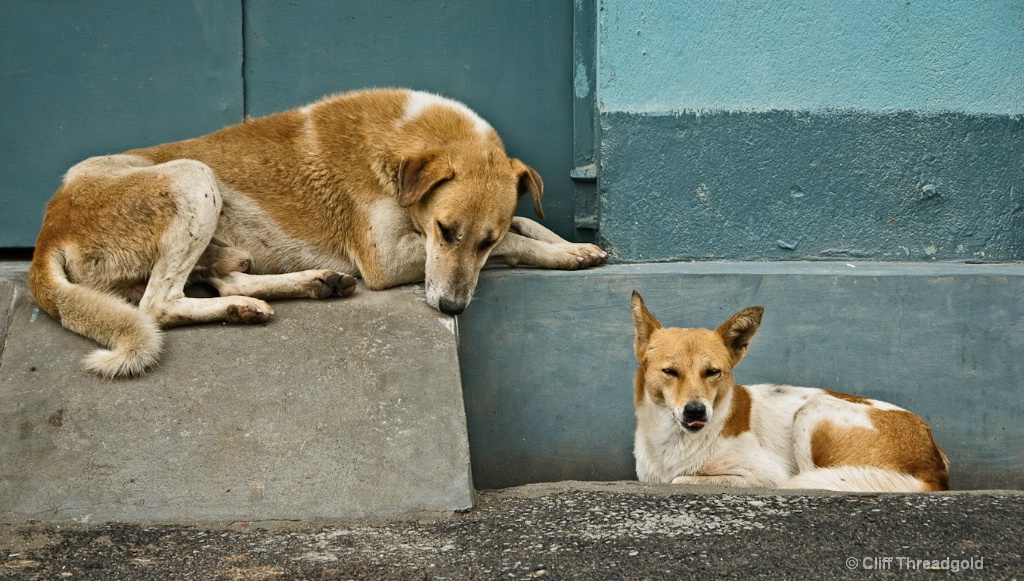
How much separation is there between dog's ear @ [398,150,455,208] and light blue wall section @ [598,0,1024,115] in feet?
3.25

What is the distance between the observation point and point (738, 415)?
3.94 meters

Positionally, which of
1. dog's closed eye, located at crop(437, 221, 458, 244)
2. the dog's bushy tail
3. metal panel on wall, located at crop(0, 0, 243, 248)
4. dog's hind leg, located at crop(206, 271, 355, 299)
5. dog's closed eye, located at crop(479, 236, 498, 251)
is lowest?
the dog's bushy tail

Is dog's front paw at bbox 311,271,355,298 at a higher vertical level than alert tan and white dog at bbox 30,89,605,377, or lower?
lower

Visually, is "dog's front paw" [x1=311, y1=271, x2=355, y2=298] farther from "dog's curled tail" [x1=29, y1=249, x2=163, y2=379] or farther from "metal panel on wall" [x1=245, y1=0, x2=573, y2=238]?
"metal panel on wall" [x1=245, y1=0, x2=573, y2=238]

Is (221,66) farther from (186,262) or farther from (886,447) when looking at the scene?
(886,447)

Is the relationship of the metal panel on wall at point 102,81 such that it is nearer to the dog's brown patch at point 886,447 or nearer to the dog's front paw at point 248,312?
the dog's front paw at point 248,312

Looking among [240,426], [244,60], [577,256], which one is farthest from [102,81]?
[577,256]

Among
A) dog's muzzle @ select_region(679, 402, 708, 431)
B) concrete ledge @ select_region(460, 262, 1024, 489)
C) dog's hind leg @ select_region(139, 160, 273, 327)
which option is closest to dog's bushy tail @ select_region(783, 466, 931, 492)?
dog's muzzle @ select_region(679, 402, 708, 431)

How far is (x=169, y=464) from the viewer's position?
355 cm

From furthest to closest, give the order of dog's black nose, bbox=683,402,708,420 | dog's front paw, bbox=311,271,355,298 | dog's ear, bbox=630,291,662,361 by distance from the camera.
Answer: dog's front paw, bbox=311,271,355,298
dog's ear, bbox=630,291,662,361
dog's black nose, bbox=683,402,708,420

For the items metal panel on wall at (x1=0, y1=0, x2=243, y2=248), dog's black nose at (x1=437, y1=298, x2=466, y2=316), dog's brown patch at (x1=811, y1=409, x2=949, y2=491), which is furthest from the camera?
metal panel on wall at (x1=0, y1=0, x2=243, y2=248)

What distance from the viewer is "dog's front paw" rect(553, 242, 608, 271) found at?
14.8 feet

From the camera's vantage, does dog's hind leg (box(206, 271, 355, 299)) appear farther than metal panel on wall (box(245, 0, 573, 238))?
No

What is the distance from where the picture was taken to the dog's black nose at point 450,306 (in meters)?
4.18
